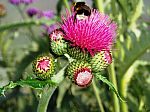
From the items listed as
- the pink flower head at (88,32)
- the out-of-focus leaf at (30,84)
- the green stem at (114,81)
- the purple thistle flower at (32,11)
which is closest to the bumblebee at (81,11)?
the pink flower head at (88,32)

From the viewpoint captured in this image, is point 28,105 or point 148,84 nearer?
point 148,84

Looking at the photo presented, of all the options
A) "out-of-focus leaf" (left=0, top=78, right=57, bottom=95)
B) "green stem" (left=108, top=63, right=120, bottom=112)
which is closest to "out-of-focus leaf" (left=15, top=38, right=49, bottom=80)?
"green stem" (left=108, top=63, right=120, bottom=112)

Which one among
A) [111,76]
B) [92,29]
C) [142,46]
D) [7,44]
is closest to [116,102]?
[111,76]

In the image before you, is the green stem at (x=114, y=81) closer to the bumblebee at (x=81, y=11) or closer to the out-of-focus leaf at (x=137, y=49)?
the out-of-focus leaf at (x=137, y=49)

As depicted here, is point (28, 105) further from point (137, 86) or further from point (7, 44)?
point (137, 86)

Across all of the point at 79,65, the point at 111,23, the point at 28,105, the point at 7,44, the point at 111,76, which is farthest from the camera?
the point at 7,44

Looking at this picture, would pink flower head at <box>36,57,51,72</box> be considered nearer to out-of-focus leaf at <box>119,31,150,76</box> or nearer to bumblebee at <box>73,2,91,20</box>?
bumblebee at <box>73,2,91,20</box>
